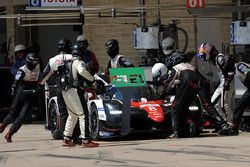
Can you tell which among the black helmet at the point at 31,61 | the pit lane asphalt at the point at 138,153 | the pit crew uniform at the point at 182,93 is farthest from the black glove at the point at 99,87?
the black helmet at the point at 31,61

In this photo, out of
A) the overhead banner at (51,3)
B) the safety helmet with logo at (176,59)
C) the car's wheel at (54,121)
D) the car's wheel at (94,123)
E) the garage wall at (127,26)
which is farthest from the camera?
the garage wall at (127,26)

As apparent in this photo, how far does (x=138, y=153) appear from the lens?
37.2ft

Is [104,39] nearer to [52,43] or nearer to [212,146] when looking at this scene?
[52,43]

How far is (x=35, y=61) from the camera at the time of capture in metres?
13.8

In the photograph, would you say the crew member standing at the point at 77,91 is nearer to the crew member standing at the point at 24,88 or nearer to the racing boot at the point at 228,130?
the crew member standing at the point at 24,88

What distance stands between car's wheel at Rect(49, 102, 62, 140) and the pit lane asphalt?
217mm

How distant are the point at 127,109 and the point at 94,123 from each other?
85cm

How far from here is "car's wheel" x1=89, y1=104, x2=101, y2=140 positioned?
13.4 m

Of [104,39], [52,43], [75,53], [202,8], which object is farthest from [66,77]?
[52,43]

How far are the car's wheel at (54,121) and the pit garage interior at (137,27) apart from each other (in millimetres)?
2316

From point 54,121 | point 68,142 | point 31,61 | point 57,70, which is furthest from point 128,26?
point 68,142

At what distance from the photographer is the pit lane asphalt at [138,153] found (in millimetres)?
10375

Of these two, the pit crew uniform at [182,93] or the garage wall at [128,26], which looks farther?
the garage wall at [128,26]

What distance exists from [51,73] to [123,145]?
1958mm
